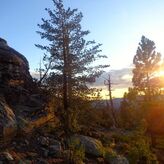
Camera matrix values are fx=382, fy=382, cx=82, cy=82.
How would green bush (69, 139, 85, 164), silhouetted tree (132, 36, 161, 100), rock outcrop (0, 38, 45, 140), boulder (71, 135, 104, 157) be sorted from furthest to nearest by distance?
silhouetted tree (132, 36, 161, 100), boulder (71, 135, 104, 157), rock outcrop (0, 38, 45, 140), green bush (69, 139, 85, 164)

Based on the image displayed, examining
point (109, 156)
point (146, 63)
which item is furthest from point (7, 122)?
point (146, 63)

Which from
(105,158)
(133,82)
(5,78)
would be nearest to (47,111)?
(5,78)

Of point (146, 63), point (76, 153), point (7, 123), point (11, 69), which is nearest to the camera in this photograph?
point (7, 123)

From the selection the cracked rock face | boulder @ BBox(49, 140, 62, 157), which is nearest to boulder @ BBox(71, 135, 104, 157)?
boulder @ BBox(49, 140, 62, 157)

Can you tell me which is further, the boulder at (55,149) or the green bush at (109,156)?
the green bush at (109,156)

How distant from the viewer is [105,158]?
19891 millimetres

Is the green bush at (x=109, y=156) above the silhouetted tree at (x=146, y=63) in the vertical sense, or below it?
below

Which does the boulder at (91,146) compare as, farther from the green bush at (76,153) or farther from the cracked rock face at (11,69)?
the cracked rock face at (11,69)

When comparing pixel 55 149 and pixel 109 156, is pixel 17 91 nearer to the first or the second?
pixel 55 149

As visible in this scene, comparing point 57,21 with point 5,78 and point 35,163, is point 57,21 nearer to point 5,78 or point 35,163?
point 5,78

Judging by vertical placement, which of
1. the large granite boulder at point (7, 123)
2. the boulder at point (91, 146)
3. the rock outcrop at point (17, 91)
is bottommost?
the boulder at point (91, 146)

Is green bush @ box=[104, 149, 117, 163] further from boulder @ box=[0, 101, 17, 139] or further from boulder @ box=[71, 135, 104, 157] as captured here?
boulder @ box=[0, 101, 17, 139]

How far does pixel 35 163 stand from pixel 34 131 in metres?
3.17

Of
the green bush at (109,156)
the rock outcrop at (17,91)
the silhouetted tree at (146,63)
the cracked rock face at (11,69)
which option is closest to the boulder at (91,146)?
the green bush at (109,156)
